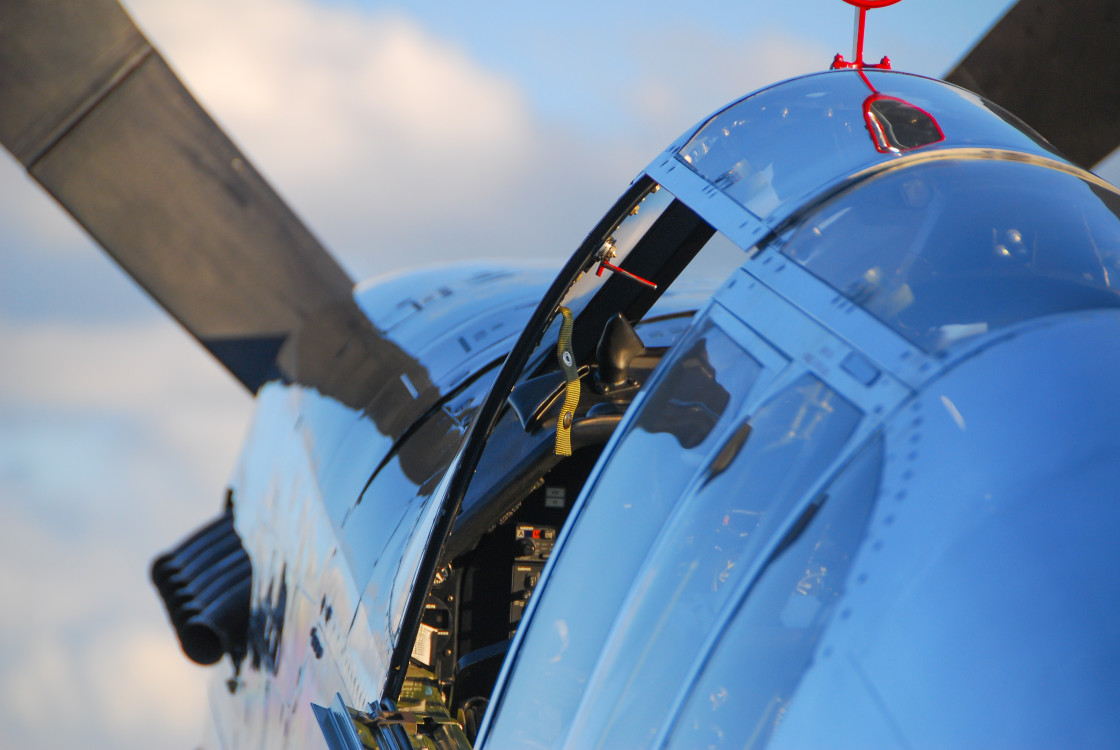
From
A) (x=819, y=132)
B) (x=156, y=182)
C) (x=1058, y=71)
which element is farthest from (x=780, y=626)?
(x=156, y=182)

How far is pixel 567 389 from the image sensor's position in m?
2.37

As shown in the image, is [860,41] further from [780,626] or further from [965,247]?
[780,626]

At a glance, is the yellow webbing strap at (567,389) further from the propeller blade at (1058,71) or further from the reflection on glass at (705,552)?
the propeller blade at (1058,71)

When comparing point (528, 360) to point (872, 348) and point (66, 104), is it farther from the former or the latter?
point (66, 104)

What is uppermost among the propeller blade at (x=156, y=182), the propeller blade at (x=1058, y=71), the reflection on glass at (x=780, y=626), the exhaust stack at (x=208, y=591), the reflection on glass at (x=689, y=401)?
the propeller blade at (x=156, y=182)

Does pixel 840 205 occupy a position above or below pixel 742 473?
above

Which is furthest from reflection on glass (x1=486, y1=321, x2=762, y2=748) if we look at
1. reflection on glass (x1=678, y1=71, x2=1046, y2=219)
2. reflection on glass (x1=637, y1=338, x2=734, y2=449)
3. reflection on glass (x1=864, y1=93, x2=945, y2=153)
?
reflection on glass (x1=864, y1=93, x2=945, y2=153)

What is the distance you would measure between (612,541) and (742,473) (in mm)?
278

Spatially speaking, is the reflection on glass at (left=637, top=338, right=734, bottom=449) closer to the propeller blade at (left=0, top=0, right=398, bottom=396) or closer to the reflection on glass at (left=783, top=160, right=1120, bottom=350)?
the reflection on glass at (left=783, top=160, right=1120, bottom=350)

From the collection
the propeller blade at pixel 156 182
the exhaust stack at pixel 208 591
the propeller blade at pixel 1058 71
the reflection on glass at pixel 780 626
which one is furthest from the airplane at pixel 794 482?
the propeller blade at pixel 1058 71

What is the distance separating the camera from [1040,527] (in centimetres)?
121

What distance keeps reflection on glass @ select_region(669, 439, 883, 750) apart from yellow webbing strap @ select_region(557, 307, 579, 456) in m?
0.98

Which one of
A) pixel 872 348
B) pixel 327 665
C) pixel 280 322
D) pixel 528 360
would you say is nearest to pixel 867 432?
pixel 872 348

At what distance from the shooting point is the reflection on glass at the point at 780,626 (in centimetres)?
128
